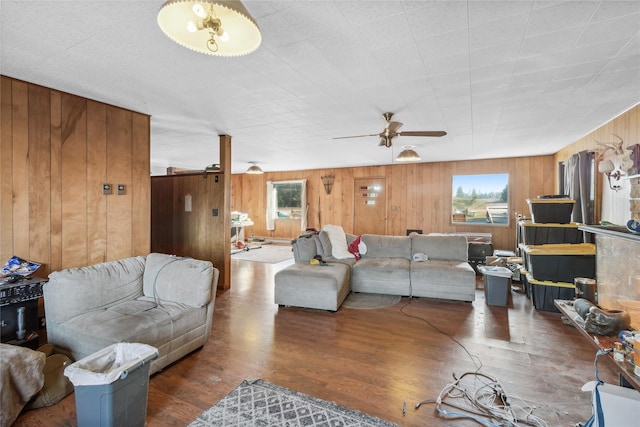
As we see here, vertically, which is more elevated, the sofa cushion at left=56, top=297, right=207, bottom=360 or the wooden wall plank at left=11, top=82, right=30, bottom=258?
the wooden wall plank at left=11, top=82, right=30, bottom=258

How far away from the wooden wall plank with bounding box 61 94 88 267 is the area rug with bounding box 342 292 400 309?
3.22 metres

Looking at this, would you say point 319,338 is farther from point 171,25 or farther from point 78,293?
point 171,25

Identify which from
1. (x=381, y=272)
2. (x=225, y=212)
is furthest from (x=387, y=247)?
(x=225, y=212)

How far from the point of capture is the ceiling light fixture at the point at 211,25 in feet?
4.40

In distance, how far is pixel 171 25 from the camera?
55.6 inches

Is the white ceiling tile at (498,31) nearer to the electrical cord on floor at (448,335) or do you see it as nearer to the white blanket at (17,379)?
the electrical cord on floor at (448,335)

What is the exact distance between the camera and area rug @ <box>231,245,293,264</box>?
6.93m

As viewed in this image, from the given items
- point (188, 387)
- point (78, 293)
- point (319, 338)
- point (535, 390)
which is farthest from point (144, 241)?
point (535, 390)

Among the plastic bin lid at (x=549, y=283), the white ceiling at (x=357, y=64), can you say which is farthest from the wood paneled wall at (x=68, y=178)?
the plastic bin lid at (x=549, y=283)

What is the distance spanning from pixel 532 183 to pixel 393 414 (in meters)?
6.93

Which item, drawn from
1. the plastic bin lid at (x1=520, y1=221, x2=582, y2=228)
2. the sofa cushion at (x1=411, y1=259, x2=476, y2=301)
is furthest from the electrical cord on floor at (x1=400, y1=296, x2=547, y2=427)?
the plastic bin lid at (x1=520, y1=221, x2=582, y2=228)

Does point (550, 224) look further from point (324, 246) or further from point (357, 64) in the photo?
point (357, 64)

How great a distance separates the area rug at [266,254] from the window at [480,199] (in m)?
4.54

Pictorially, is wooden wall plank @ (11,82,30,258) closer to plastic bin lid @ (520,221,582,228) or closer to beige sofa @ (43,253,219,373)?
beige sofa @ (43,253,219,373)
